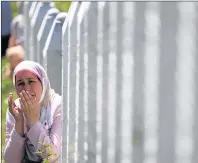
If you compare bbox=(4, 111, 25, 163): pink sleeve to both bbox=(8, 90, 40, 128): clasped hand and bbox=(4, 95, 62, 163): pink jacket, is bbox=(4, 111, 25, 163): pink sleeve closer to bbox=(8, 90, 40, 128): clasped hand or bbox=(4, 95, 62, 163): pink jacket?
bbox=(4, 95, 62, 163): pink jacket

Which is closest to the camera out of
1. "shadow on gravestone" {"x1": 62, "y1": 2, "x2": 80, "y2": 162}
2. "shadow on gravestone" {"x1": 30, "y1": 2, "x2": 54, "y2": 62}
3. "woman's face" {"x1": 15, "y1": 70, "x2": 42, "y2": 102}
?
"shadow on gravestone" {"x1": 62, "y1": 2, "x2": 80, "y2": 162}

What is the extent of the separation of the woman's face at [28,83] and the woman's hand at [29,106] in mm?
355

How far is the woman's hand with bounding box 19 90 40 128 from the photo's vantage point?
5539mm

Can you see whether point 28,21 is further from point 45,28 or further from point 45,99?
point 45,99

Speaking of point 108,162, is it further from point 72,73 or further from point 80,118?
point 72,73

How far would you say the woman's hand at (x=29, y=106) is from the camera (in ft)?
18.2

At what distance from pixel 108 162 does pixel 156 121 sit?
61 cm

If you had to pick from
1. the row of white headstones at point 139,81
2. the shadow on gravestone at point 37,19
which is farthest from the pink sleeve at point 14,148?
the shadow on gravestone at point 37,19

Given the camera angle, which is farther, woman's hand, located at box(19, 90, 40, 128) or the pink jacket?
the pink jacket

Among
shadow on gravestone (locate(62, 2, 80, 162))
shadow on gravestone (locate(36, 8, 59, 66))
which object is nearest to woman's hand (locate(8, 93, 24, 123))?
shadow on gravestone (locate(62, 2, 80, 162))

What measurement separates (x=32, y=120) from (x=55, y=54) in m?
1.26

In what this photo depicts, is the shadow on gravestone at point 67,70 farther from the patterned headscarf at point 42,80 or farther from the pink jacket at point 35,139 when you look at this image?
the patterned headscarf at point 42,80

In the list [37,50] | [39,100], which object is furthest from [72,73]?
[37,50]

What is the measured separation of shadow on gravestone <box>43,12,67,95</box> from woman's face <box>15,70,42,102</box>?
2.33ft
